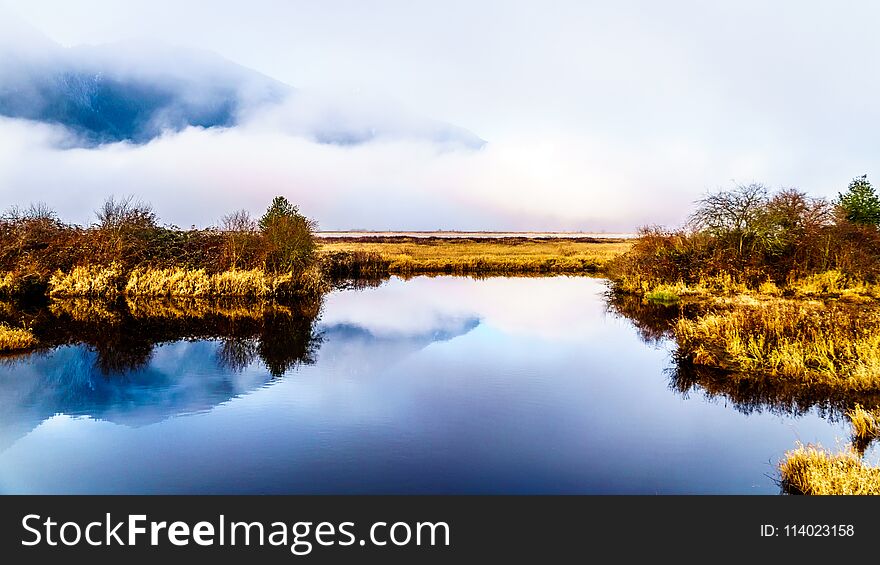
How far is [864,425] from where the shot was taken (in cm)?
981

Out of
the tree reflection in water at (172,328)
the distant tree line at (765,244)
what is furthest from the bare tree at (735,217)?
the tree reflection in water at (172,328)

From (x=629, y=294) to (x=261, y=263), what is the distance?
A: 66.7ft

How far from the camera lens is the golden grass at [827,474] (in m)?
7.02

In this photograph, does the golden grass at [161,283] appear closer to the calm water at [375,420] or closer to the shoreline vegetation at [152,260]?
the shoreline vegetation at [152,260]

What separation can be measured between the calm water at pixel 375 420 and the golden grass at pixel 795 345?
1.69 m

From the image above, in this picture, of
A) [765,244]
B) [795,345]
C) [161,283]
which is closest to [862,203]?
[765,244]

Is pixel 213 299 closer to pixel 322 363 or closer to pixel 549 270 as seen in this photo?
pixel 322 363

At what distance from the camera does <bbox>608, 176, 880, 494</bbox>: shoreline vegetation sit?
525 inches

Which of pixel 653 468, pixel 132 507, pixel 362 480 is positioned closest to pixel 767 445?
pixel 653 468

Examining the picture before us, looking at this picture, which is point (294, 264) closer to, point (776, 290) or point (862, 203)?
point (776, 290)

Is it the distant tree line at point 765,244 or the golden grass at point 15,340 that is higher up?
the distant tree line at point 765,244

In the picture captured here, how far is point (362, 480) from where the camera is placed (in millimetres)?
8258

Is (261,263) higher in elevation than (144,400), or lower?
higher

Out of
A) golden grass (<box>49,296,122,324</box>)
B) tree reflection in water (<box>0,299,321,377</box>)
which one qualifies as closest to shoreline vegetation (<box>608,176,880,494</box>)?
tree reflection in water (<box>0,299,321,377</box>)
